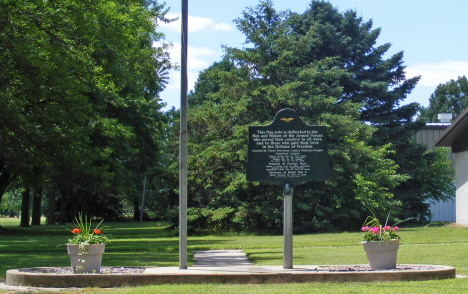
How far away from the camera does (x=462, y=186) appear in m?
29.4

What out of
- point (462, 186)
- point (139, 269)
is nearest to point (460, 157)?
point (462, 186)

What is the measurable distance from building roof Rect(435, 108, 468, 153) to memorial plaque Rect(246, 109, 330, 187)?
60.4 ft

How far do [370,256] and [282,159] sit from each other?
242cm

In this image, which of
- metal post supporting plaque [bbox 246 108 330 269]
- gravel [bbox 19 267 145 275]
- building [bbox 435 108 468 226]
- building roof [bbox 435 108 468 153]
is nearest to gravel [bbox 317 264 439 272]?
metal post supporting plaque [bbox 246 108 330 269]

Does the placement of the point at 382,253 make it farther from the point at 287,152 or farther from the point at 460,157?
the point at 460,157

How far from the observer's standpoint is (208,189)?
32.2 m

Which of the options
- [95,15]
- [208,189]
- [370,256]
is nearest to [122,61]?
[95,15]

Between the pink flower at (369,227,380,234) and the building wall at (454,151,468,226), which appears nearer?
the pink flower at (369,227,380,234)

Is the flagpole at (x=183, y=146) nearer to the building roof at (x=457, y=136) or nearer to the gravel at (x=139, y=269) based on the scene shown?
the gravel at (x=139, y=269)

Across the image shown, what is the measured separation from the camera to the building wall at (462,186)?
2894 cm

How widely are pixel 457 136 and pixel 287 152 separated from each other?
2048 cm

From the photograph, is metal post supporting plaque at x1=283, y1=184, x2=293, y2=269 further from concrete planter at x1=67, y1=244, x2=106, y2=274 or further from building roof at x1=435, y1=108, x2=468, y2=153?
building roof at x1=435, y1=108, x2=468, y2=153

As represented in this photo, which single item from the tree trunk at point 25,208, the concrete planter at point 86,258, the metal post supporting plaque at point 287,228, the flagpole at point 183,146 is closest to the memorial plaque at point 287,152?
the metal post supporting plaque at point 287,228

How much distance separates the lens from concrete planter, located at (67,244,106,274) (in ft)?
33.2
